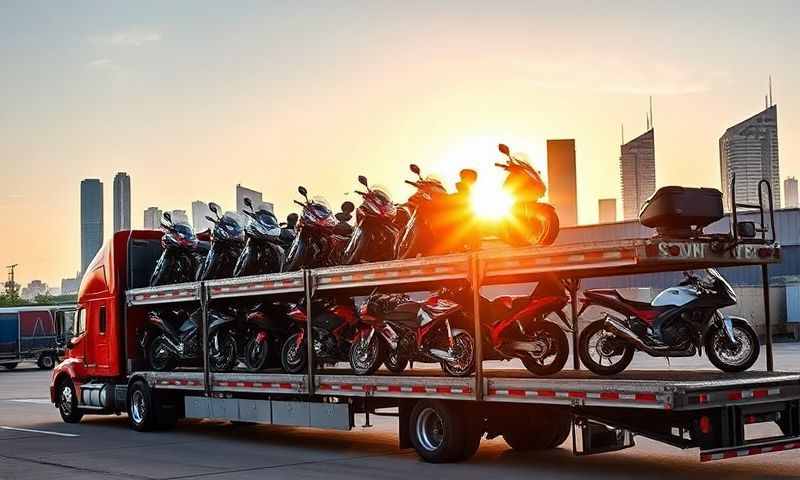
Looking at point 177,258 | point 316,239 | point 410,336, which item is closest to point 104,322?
point 177,258

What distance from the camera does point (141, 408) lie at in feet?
61.9

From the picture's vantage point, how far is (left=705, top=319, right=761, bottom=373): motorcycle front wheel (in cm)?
1287

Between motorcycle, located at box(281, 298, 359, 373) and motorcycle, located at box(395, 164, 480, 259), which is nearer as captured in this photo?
motorcycle, located at box(395, 164, 480, 259)

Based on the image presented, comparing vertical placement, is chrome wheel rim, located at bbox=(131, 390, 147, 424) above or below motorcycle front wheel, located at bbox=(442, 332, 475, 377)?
below

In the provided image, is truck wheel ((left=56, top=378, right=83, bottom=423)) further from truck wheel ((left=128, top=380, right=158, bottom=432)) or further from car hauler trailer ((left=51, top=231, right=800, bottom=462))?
truck wheel ((left=128, top=380, right=158, bottom=432))

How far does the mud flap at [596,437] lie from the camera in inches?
459

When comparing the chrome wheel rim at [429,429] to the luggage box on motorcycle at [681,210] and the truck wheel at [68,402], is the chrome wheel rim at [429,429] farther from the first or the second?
the truck wheel at [68,402]

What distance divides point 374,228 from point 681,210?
522 cm

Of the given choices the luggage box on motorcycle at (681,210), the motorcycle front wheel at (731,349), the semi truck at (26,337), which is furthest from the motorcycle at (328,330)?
the semi truck at (26,337)

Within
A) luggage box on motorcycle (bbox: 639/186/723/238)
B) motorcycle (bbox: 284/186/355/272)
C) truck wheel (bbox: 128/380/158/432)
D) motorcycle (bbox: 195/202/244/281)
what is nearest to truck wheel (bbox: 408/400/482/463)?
luggage box on motorcycle (bbox: 639/186/723/238)

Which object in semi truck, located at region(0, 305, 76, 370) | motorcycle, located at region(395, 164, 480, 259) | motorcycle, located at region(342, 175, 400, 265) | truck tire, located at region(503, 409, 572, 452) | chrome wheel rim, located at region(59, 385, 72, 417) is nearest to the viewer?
truck tire, located at region(503, 409, 572, 452)

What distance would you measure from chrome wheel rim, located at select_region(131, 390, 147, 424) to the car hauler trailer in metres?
0.02

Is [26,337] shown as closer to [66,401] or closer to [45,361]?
[45,361]

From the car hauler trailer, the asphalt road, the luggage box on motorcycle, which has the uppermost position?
the luggage box on motorcycle
